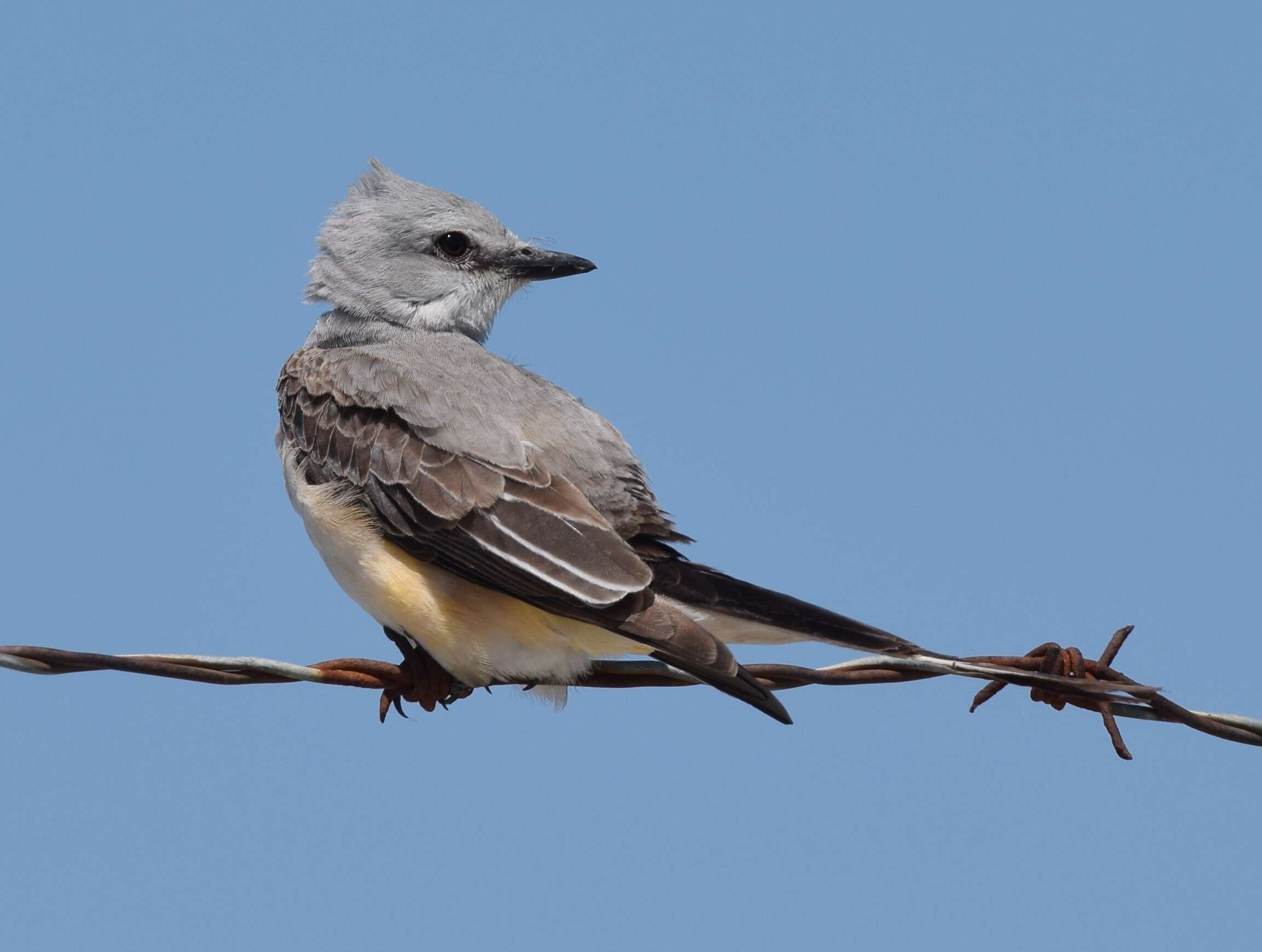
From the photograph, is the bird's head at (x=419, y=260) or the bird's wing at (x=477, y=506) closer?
the bird's wing at (x=477, y=506)

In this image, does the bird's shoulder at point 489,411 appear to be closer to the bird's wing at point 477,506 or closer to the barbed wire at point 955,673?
the bird's wing at point 477,506

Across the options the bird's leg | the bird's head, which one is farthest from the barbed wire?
the bird's head

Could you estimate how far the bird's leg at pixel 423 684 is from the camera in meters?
6.38

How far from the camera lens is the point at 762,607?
581cm

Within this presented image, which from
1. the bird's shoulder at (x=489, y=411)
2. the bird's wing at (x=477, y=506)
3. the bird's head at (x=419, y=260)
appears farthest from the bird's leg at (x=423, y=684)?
the bird's head at (x=419, y=260)

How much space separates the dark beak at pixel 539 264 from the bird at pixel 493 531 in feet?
2.56

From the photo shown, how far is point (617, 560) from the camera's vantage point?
5.88m

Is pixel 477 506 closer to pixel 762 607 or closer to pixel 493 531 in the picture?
pixel 493 531

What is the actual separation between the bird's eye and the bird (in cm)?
62

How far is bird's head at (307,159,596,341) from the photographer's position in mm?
8133

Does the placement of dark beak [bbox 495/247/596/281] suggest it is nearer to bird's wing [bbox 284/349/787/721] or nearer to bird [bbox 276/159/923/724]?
bird [bbox 276/159/923/724]

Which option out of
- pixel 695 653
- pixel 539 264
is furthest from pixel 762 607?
pixel 539 264

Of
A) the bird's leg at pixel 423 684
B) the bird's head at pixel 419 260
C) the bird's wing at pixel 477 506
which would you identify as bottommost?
the bird's leg at pixel 423 684

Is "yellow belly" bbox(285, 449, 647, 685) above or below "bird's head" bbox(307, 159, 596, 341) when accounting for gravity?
below
